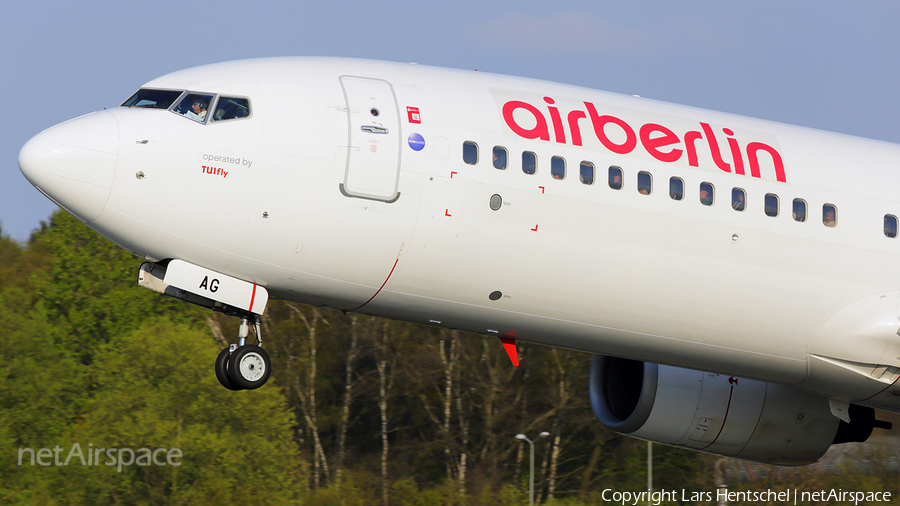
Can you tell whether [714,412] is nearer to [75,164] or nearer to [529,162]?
[529,162]

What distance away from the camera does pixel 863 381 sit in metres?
15.2

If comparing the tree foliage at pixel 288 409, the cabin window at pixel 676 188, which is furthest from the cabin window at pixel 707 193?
the tree foliage at pixel 288 409

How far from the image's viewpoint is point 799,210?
14766 millimetres

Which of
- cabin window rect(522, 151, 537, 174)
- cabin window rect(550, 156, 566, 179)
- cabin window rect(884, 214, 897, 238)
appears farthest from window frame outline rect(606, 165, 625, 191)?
cabin window rect(884, 214, 897, 238)

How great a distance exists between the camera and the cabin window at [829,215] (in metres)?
14.9

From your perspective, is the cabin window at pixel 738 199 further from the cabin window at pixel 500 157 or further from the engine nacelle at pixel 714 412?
the engine nacelle at pixel 714 412

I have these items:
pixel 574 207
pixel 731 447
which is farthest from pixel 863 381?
pixel 574 207

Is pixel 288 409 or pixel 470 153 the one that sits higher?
pixel 288 409

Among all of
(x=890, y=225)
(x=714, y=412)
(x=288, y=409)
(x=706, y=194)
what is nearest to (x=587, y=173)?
(x=706, y=194)

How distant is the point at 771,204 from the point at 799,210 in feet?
1.53

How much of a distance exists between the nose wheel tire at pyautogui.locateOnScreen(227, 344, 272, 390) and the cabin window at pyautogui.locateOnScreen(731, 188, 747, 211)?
6.43m

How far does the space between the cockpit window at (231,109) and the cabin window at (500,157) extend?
2.97m

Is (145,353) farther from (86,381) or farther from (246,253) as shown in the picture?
(246,253)

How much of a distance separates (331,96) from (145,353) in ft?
115
